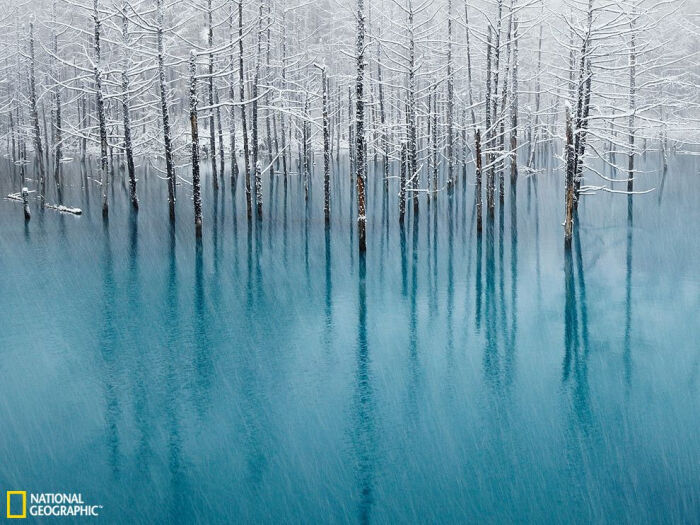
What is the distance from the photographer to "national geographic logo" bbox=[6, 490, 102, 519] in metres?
8.38

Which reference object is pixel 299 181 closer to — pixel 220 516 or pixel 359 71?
pixel 359 71

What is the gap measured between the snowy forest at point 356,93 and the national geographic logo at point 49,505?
14927 millimetres

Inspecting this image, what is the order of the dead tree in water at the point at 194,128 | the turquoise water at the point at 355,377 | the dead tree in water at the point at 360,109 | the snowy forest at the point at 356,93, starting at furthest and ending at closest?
the snowy forest at the point at 356,93 → the dead tree in water at the point at 194,128 → the dead tree in water at the point at 360,109 → the turquoise water at the point at 355,377

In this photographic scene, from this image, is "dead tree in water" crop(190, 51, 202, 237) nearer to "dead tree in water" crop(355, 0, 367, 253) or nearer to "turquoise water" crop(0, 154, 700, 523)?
"turquoise water" crop(0, 154, 700, 523)

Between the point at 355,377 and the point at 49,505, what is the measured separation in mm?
6003

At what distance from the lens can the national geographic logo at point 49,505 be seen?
27.5ft

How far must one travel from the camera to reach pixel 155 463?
947cm

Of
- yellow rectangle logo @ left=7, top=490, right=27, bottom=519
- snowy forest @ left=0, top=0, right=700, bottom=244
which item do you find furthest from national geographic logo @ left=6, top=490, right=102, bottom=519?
snowy forest @ left=0, top=0, right=700, bottom=244

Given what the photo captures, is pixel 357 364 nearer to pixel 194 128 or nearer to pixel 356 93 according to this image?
pixel 356 93

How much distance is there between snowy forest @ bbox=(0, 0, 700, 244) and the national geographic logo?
14927 millimetres

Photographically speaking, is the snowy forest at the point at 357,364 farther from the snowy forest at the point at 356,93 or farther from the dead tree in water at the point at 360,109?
the snowy forest at the point at 356,93

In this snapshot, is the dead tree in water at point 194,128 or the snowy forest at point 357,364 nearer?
the snowy forest at point 357,364

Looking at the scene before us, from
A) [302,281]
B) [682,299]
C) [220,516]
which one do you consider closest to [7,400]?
[220,516]

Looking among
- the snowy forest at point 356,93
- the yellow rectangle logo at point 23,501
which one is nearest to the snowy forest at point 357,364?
the yellow rectangle logo at point 23,501
